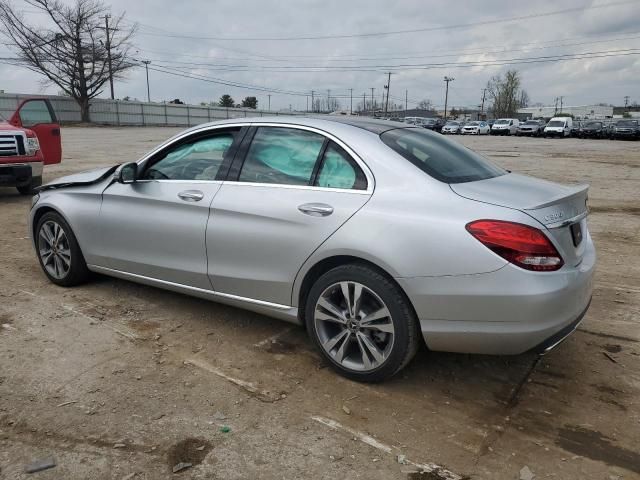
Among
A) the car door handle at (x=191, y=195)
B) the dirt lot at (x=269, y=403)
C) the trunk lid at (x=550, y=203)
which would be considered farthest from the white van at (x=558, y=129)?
the car door handle at (x=191, y=195)

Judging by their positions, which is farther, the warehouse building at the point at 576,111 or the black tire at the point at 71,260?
the warehouse building at the point at 576,111

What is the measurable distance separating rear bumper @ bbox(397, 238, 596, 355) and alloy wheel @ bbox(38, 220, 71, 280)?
3.28 meters

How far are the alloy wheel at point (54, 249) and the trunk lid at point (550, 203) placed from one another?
137 inches

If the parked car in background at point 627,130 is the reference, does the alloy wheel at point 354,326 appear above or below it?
below

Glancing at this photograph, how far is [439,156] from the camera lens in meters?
3.60

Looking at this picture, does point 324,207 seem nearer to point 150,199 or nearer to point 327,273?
point 327,273

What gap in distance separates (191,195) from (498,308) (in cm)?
224

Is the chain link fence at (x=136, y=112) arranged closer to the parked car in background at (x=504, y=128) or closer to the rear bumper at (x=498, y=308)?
the parked car in background at (x=504, y=128)

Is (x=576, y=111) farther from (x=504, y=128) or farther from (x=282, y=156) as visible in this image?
(x=282, y=156)

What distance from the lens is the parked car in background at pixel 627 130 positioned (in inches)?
1711

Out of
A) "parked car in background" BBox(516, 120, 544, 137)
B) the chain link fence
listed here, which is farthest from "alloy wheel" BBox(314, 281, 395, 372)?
"parked car in background" BBox(516, 120, 544, 137)

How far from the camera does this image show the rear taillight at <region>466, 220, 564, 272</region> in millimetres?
2818

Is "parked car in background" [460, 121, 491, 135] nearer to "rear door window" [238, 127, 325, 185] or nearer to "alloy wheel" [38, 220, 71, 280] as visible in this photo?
"alloy wheel" [38, 220, 71, 280]

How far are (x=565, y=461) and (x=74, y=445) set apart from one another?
2387 mm
